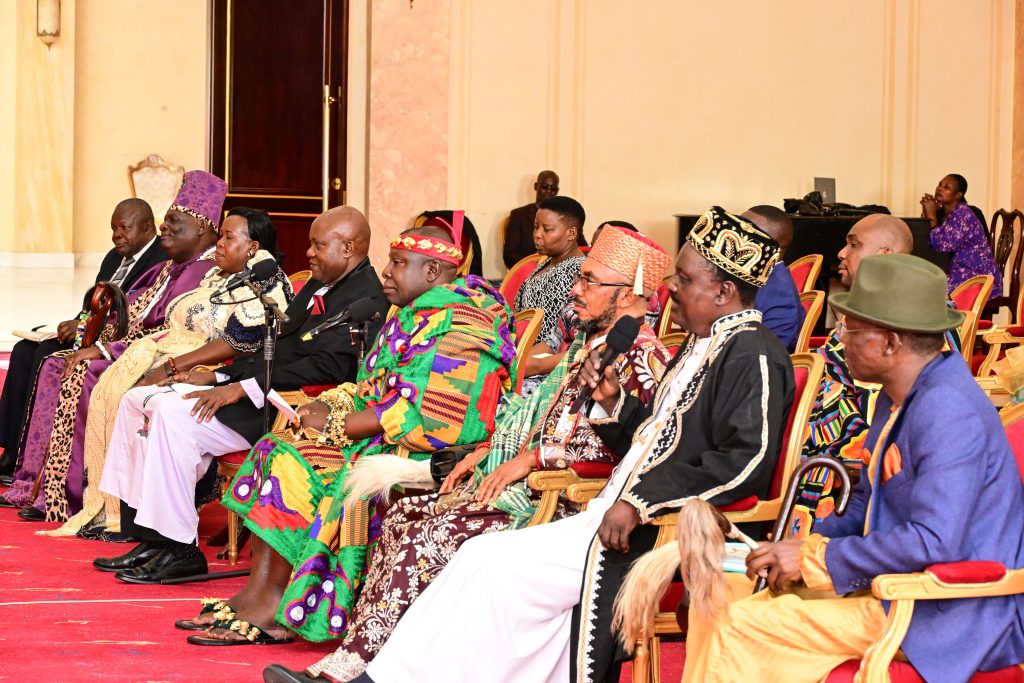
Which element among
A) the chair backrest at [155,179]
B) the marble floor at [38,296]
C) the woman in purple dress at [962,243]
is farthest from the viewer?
the chair backrest at [155,179]

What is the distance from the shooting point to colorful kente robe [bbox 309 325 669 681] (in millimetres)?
3340

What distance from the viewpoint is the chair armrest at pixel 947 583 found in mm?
2270

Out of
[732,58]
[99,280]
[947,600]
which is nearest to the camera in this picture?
[947,600]

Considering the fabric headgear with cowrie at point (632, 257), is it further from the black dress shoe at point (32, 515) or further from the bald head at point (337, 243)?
the black dress shoe at point (32, 515)

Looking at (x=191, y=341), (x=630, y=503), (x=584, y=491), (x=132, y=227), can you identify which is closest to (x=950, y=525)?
(x=630, y=503)

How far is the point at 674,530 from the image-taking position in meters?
2.89

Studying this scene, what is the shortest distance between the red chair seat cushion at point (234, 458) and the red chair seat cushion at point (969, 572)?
3123 mm

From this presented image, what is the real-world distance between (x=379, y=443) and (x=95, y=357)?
7.24 feet

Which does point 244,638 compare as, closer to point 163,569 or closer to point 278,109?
point 163,569

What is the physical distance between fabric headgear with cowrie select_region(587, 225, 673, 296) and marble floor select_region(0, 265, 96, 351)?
692 centimetres

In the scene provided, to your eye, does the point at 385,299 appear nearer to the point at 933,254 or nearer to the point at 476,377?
the point at 476,377

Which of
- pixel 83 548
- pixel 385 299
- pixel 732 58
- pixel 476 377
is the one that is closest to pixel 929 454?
pixel 476 377

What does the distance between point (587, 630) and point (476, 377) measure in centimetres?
116

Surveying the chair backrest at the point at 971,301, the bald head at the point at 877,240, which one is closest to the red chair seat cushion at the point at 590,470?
the bald head at the point at 877,240
